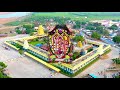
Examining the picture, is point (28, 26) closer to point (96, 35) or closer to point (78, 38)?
point (78, 38)

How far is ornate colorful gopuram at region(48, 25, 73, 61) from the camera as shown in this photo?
676 centimetres

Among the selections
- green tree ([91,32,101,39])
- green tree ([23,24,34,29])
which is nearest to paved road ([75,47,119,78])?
green tree ([91,32,101,39])

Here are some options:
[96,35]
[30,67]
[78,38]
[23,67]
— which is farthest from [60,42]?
[96,35]

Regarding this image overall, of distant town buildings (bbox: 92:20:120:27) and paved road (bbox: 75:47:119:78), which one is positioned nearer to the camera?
paved road (bbox: 75:47:119:78)

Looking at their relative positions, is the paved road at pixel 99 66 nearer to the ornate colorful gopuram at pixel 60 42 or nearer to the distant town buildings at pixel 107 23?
the ornate colorful gopuram at pixel 60 42

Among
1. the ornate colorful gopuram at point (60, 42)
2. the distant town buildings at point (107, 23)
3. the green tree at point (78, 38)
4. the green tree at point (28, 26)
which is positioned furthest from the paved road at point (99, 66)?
the green tree at point (28, 26)

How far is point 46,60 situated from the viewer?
7.40 m

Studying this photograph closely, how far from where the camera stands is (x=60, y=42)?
270 inches

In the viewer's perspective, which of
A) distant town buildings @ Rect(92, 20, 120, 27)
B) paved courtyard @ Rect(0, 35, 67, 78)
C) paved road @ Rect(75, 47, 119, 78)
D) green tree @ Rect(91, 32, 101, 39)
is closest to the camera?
paved courtyard @ Rect(0, 35, 67, 78)

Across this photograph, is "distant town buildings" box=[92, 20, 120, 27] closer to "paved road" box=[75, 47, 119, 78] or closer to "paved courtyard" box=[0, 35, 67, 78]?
"paved road" box=[75, 47, 119, 78]

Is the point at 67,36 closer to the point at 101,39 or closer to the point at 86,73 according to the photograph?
the point at 86,73

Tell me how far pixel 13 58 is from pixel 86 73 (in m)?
2.45
